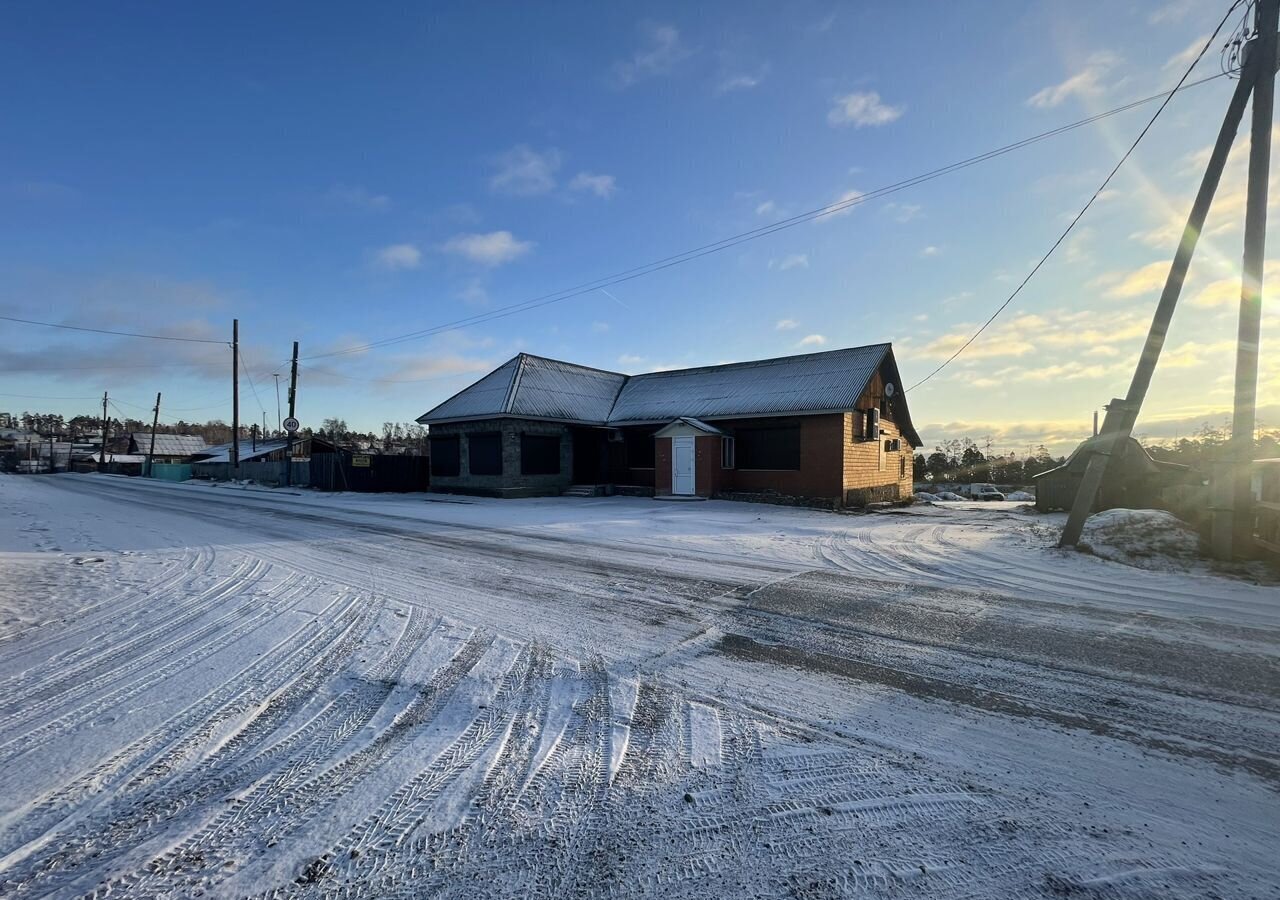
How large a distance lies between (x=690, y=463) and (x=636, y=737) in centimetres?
1764

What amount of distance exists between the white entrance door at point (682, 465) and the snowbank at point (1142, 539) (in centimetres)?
1246

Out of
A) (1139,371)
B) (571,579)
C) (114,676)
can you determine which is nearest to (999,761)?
(571,579)

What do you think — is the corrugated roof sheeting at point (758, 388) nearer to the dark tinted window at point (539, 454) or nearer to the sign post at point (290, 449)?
the dark tinted window at point (539, 454)

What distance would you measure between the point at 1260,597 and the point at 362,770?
943 cm

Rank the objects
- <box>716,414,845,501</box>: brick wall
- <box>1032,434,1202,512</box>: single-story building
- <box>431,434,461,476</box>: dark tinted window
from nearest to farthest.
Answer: <box>1032,434,1202,512</box>: single-story building, <box>716,414,845,501</box>: brick wall, <box>431,434,461,476</box>: dark tinted window

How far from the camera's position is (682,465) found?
68.8 ft

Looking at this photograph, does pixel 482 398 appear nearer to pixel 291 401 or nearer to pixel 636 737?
pixel 291 401

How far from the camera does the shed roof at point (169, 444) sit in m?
68.0

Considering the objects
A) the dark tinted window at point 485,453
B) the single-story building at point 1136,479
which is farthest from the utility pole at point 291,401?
the single-story building at point 1136,479

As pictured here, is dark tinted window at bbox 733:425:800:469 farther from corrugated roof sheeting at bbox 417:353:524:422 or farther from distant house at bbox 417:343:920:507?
corrugated roof sheeting at bbox 417:353:524:422

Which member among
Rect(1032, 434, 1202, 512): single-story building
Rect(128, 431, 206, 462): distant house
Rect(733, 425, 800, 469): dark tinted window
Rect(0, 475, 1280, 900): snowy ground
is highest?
Rect(128, 431, 206, 462): distant house

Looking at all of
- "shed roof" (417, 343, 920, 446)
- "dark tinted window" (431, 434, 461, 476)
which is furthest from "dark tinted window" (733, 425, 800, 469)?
"dark tinted window" (431, 434, 461, 476)

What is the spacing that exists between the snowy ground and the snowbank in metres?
1.34

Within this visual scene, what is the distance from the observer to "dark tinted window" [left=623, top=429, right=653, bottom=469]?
23484mm
